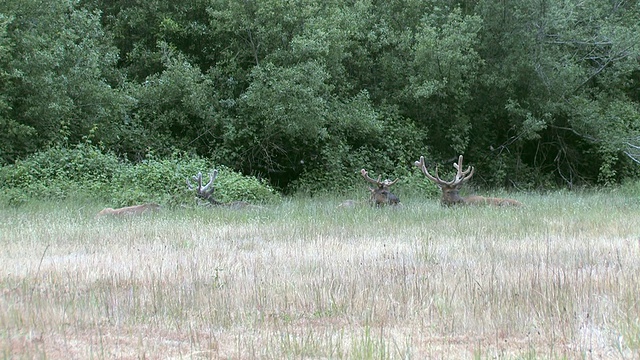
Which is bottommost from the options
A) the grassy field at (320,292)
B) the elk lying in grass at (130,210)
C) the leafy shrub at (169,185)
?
the leafy shrub at (169,185)

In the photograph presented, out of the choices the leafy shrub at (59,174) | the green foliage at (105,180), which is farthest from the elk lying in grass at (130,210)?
the leafy shrub at (59,174)

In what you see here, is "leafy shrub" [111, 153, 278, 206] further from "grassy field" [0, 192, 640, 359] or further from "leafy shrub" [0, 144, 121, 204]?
"grassy field" [0, 192, 640, 359]

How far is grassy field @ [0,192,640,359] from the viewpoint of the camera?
15.4 ft

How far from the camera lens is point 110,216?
1248 centimetres

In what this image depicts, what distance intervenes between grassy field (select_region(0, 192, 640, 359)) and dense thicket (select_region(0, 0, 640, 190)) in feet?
31.1

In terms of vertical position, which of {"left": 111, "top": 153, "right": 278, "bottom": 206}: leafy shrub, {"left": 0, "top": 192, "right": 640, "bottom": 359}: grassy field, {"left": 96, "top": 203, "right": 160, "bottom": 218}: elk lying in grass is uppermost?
{"left": 0, "top": 192, "right": 640, "bottom": 359}: grassy field

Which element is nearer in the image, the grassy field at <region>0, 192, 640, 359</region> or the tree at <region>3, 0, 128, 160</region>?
the grassy field at <region>0, 192, 640, 359</region>

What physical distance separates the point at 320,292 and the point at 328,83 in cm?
1662

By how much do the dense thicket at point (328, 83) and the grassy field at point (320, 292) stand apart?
9466mm

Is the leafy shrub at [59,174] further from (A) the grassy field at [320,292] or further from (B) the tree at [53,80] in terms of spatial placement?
(A) the grassy field at [320,292]

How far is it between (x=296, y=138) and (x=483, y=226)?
1177cm

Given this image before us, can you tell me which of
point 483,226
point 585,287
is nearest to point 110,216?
point 483,226

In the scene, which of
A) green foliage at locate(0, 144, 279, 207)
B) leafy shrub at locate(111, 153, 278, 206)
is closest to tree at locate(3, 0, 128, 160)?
green foliage at locate(0, 144, 279, 207)

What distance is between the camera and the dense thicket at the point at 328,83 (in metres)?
19.1
